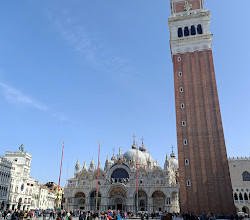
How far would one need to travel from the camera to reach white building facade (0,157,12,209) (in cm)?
4594

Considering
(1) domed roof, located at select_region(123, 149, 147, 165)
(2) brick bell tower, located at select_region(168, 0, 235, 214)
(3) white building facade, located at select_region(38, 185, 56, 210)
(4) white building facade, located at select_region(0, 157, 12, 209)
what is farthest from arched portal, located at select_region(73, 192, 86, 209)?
(2) brick bell tower, located at select_region(168, 0, 235, 214)

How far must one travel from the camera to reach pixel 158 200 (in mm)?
54938

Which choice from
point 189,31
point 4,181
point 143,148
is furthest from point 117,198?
point 189,31

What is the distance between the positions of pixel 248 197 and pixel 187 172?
17181mm

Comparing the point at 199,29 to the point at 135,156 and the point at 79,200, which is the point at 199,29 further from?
the point at 79,200

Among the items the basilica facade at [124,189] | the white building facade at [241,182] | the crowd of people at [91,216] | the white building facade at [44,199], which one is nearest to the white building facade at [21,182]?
the white building facade at [44,199]

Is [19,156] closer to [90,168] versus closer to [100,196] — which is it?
[90,168]

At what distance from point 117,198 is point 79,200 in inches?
371

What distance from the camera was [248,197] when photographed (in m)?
46.5

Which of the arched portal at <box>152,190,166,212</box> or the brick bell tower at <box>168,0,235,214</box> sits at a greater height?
the brick bell tower at <box>168,0,235,214</box>

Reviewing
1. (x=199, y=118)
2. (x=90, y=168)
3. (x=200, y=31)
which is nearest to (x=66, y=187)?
(x=90, y=168)

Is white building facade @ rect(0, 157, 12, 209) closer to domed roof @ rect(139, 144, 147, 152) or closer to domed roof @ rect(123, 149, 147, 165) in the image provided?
domed roof @ rect(123, 149, 147, 165)

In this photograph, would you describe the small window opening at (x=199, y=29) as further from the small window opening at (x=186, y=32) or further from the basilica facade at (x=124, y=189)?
the basilica facade at (x=124, y=189)

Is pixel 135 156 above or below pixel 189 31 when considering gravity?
below
